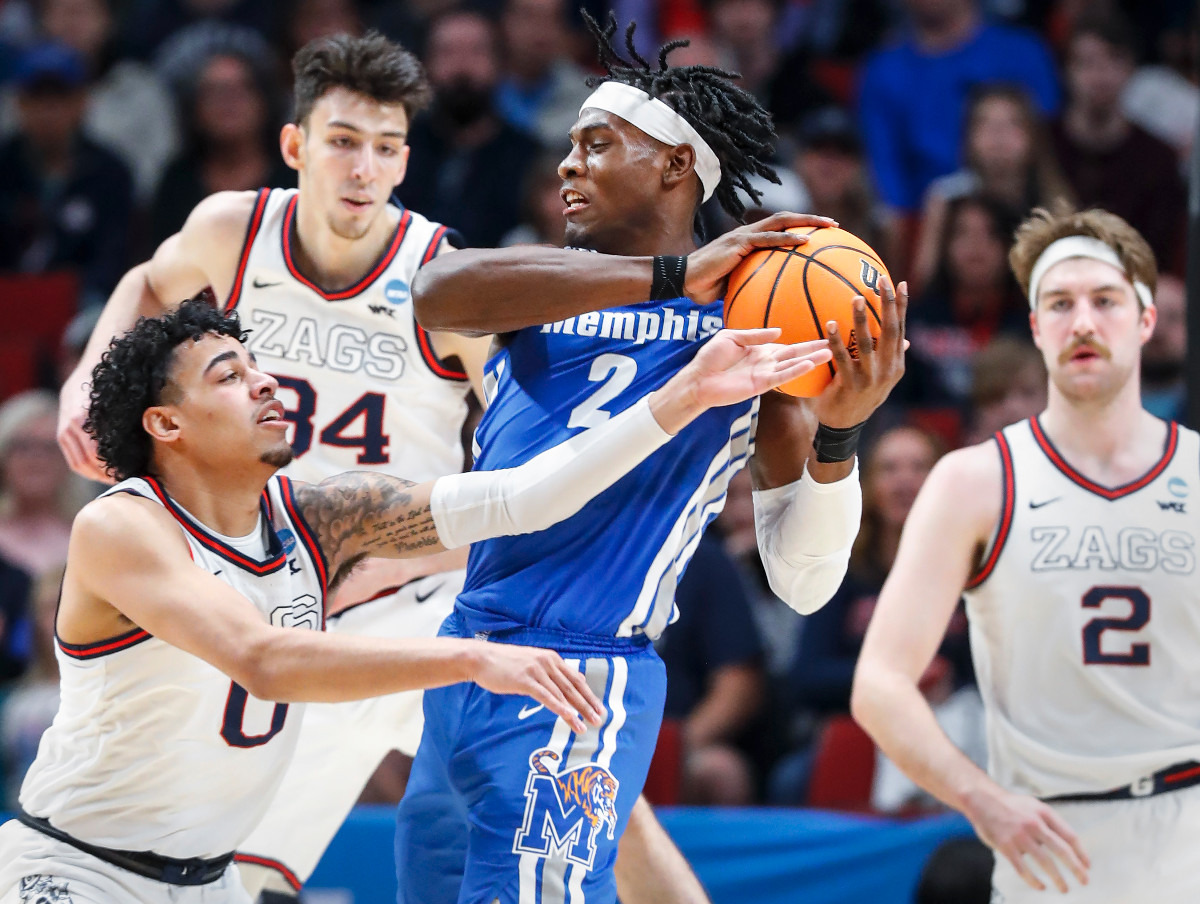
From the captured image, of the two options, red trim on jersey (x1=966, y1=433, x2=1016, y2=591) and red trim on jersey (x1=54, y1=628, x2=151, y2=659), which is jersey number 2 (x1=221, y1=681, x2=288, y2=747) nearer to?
red trim on jersey (x1=54, y1=628, x2=151, y2=659)

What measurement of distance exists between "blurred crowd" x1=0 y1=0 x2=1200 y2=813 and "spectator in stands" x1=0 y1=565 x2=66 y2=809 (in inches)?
0.7

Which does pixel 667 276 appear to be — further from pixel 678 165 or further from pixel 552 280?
pixel 678 165

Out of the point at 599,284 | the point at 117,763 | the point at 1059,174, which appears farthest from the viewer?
the point at 1059,174

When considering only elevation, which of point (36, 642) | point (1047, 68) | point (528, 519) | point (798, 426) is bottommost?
point (36, 642)

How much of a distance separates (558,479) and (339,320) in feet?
5.43

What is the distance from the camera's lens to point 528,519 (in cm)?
376

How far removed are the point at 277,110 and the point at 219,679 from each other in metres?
5.96

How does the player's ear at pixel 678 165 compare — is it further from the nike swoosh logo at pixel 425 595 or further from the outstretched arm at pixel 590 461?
the nike swoosh logo at pixel 425 595

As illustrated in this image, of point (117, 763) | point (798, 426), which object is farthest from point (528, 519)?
point (117, 763)

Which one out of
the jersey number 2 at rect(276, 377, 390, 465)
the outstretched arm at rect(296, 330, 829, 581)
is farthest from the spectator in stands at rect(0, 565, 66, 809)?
the outstretched arm at rect(296, 330, 829, 581)

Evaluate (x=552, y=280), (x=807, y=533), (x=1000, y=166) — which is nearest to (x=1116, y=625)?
(x=807, y=533)

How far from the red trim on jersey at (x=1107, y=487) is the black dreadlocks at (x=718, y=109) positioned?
4.80 feet

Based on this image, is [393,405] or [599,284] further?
[393,405]

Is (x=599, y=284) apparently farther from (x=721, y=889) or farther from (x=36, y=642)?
(x=36, y=642)
